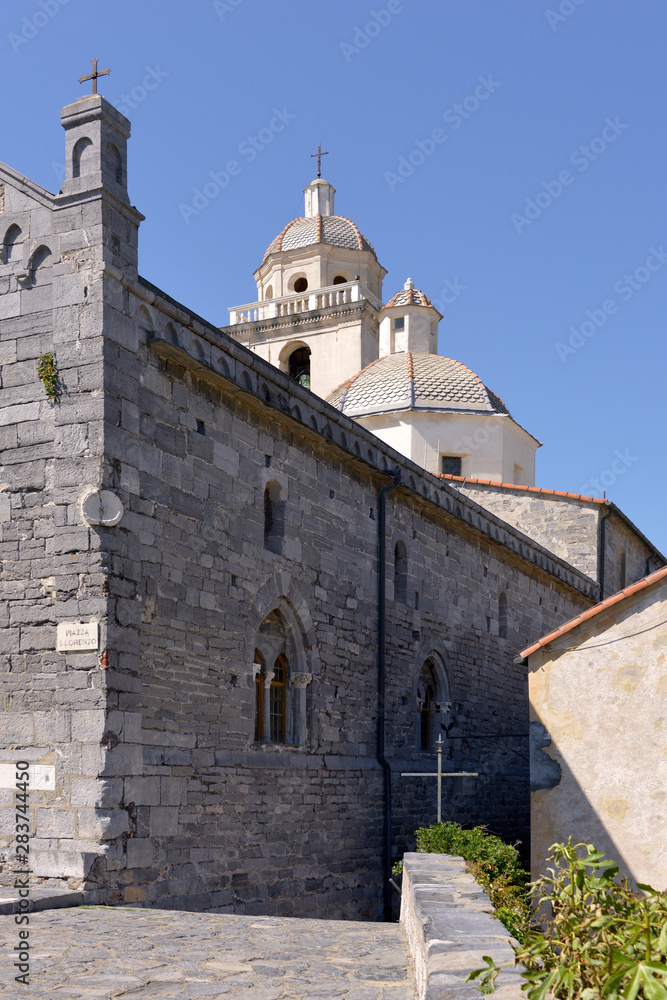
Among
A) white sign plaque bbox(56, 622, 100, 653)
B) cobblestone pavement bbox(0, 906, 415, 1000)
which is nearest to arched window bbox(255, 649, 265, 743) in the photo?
white sign plaque bbox(56, 622, 100, 653)

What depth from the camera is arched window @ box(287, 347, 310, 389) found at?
3325cm

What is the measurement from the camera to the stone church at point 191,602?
886 cm

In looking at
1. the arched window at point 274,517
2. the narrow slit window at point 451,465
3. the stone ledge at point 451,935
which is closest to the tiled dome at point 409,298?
the narrow slit window at point 451,465

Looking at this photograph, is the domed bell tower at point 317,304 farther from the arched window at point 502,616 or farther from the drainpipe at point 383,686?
the drainpipe at point 383,686

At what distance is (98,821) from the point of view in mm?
8406

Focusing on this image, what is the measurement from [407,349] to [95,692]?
20355 mm

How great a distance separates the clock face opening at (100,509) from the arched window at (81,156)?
2924 mm

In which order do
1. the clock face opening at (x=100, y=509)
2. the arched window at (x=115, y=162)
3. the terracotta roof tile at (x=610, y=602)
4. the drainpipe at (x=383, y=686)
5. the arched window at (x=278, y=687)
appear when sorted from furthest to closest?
the drainpipe at (x=383, y=686) < the terracotta roof tile at (x=610, y=602) < the arched window at (x=278, y=687) < the arched window at (x=115, y=162) < the clock face opening at (x=100, y=509)

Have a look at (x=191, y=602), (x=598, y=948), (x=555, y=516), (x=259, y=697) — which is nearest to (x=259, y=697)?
(x=259, y=697)

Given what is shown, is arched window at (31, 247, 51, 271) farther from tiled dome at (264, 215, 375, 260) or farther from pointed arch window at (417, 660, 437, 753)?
tiled dome at (264, 215, 375, 260)

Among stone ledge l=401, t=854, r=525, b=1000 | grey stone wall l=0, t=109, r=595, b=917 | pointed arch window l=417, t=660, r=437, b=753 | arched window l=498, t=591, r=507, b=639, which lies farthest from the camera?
arched window l=498, t=591, r=507, b=639

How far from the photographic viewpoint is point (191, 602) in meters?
10.1

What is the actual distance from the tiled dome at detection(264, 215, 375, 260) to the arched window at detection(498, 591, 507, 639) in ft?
A: 55.2

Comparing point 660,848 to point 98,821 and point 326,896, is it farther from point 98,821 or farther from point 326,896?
point 98,821
